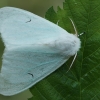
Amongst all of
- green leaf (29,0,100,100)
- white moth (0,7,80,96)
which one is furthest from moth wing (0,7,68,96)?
green leaf (29,0,100,100)

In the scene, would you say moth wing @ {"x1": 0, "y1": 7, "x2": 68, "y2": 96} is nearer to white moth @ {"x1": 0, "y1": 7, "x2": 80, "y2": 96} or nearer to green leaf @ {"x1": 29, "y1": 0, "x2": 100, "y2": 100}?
white moth @ {"x1": 0, "y1": 7, "x2": 80, "y2": 96}

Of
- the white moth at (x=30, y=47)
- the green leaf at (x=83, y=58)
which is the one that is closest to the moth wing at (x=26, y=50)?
the white moth at (x=30, y=47)

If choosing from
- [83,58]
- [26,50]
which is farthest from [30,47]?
[83,58]

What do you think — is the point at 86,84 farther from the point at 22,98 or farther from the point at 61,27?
the point at 22,98

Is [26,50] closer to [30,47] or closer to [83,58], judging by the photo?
[30,47]

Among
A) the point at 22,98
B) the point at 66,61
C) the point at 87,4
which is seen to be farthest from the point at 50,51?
the point at 22,98

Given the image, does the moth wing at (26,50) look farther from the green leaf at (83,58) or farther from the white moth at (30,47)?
the green leaf at (83,58)
